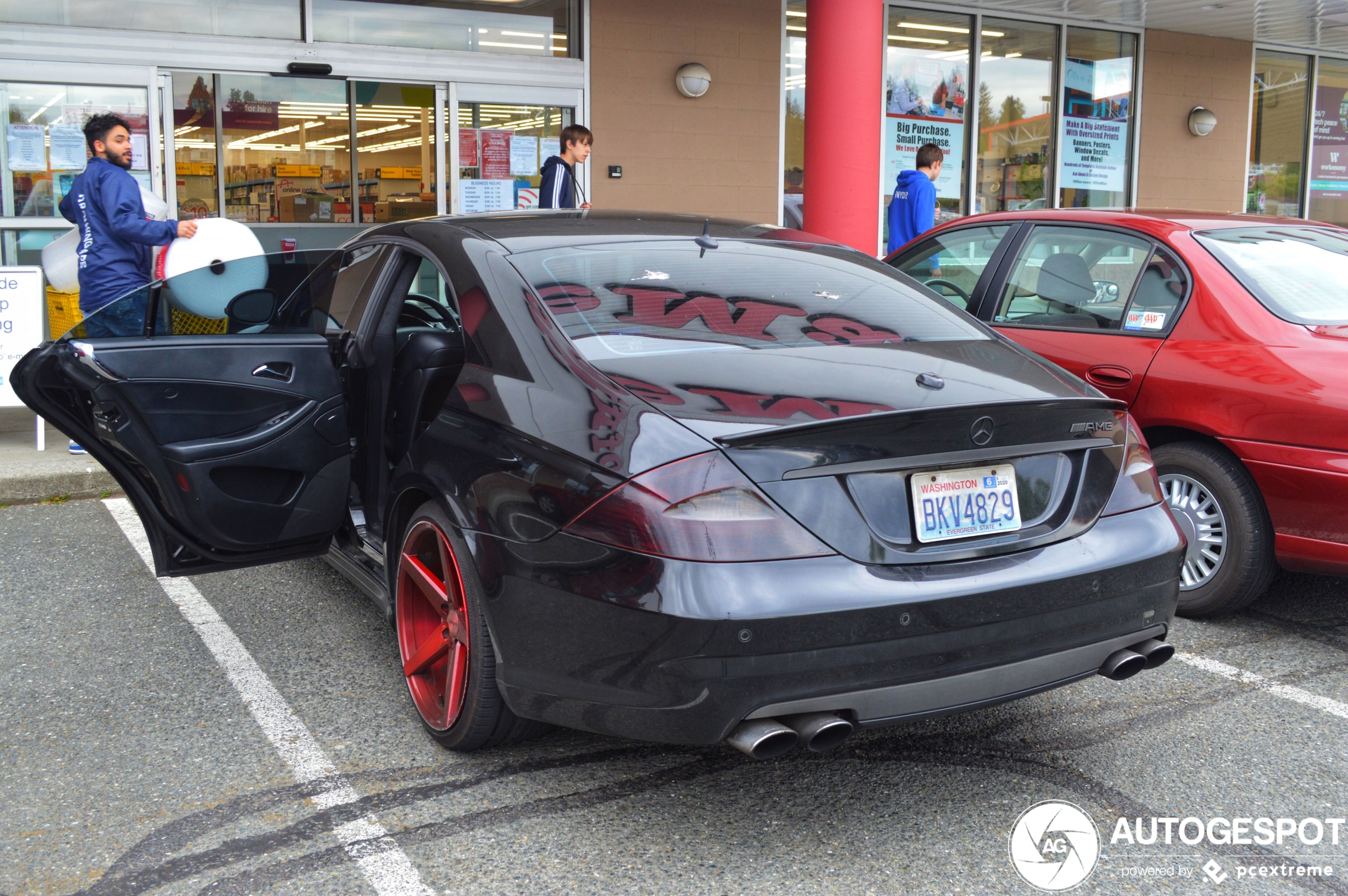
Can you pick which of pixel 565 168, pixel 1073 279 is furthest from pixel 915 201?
pixel 1073 279

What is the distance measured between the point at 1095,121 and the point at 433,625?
11.7 meters

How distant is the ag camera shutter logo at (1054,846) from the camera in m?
2.52

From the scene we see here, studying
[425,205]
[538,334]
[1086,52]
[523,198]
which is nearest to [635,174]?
[523,198]

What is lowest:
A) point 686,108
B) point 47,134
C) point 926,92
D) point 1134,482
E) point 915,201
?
point 1134,482

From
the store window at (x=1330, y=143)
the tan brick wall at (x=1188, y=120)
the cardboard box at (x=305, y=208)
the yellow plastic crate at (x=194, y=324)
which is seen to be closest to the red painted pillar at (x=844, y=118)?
the cardboard box at (x=305, y=208)

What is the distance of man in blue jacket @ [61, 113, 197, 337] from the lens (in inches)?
249

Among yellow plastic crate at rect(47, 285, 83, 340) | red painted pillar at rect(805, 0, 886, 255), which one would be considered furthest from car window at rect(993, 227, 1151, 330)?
yellow plastic crate at rect(47, 285, 83, 340)

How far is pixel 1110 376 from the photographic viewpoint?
4.37 metres

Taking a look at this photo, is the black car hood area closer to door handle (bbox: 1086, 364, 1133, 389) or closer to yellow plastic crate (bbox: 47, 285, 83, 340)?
door handle (bbox: 1086, 364, 1133, 389)

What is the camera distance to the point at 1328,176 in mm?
14766

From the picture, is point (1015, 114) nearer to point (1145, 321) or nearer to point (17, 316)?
point (1145, 321)

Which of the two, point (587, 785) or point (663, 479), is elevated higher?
point (663, 479)

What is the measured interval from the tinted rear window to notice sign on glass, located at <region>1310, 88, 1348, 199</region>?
13.7 m

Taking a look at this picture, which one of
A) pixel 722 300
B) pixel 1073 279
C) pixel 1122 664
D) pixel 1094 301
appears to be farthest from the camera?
pixel 1073 279
